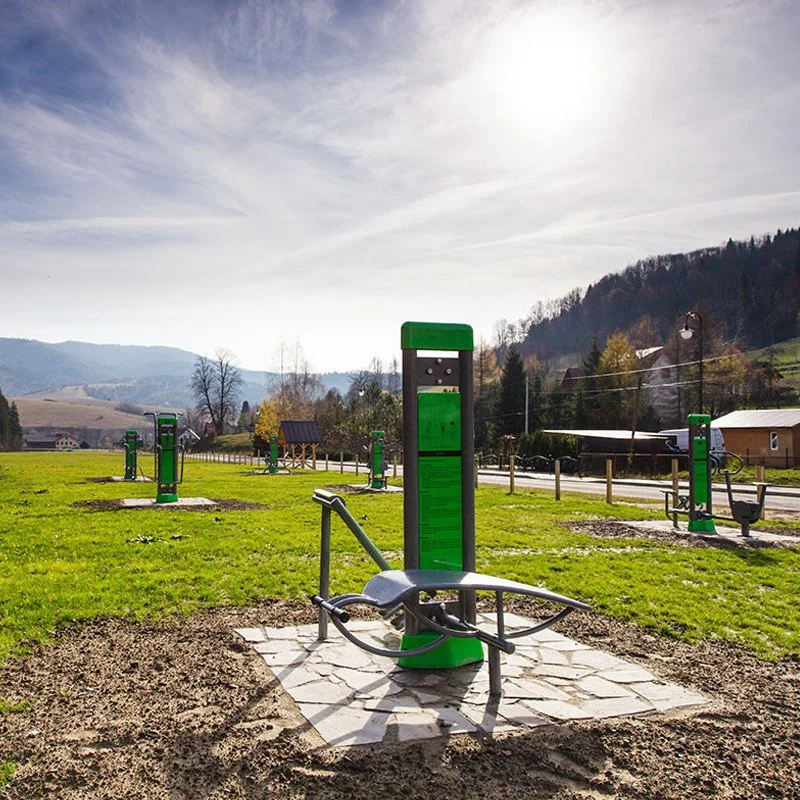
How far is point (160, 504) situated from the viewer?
16250mm

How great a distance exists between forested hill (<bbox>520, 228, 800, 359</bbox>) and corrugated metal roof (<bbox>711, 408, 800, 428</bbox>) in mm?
79581

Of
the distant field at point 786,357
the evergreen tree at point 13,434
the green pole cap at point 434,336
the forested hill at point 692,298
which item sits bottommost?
the evergreen tree at point 13,434

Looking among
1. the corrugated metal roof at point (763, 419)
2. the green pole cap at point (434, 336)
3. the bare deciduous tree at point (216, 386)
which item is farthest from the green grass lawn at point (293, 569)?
the bare deciduous tree at point (216, 386)

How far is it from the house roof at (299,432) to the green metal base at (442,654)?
34859mm

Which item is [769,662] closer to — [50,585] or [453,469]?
[453,469]

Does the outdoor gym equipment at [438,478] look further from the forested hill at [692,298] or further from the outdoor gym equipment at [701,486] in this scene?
the forested hill at [692,298]

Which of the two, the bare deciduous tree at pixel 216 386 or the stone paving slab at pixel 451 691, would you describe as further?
the bare deciduous tree at pixel 216 386

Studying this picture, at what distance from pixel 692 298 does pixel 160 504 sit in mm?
126555

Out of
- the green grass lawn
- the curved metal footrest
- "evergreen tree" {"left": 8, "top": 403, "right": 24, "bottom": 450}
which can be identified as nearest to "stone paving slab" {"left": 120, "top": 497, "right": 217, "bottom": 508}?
the green grass lawn

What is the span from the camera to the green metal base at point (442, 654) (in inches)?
190

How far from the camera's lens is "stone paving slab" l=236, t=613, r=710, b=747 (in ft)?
12.8

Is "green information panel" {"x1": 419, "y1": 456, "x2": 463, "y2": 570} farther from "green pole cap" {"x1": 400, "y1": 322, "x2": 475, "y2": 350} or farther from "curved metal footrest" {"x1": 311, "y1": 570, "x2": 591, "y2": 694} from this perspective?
"green pole cap" {"x1": 400, "y1": 322, "x2": 475, "y2": 350}

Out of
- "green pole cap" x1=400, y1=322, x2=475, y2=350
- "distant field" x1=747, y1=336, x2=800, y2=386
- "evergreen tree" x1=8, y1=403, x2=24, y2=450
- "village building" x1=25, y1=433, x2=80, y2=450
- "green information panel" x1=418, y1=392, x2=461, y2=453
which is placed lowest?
"village building" x1=25, y1=433, x2=80, y2=450

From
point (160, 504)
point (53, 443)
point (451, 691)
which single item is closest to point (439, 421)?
point (451, 691)
